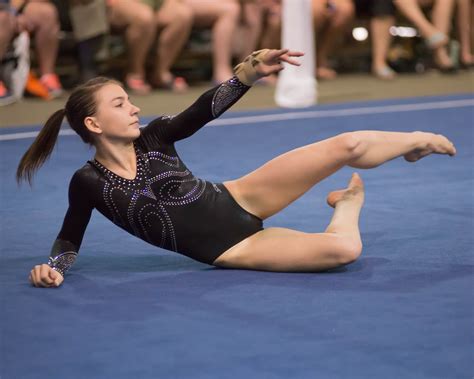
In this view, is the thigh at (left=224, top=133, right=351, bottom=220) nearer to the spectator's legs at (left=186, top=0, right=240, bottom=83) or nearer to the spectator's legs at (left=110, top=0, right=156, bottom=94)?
the spectator's legs at (left=110, top=0, right=156, bottom=94)

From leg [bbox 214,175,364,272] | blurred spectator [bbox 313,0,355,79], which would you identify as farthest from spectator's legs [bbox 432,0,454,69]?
leg [bbox 214,175,364,272]

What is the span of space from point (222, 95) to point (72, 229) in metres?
0.62

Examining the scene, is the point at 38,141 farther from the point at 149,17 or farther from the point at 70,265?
the point at 149,17

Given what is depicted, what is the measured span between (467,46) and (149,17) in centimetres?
310

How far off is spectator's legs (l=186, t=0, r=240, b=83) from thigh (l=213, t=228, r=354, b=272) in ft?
14.6

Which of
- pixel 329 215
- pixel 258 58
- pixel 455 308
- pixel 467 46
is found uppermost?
pixel 258 58

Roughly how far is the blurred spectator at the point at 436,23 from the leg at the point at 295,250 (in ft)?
16.3

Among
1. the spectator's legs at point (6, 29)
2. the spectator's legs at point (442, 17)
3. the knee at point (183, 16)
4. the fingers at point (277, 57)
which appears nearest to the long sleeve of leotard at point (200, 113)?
the fingers at point (277, 57)

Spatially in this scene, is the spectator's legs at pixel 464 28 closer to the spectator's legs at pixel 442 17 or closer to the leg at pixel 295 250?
the spectator's legs at pixel 442 17

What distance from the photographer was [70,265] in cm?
295

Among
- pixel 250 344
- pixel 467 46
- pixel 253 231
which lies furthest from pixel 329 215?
pixel 467 46

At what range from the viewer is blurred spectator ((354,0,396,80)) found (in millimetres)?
7852

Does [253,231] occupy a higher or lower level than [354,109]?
higher

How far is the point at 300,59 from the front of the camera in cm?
636
